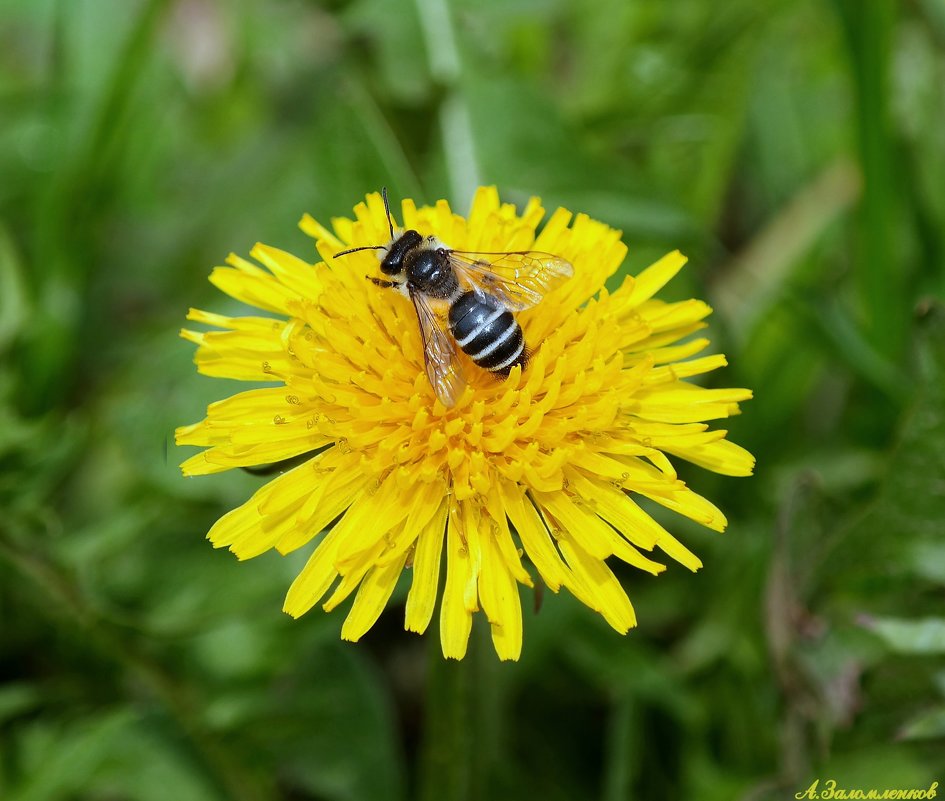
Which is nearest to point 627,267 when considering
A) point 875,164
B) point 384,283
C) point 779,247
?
point 875,164

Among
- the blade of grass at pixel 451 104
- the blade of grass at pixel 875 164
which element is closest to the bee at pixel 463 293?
the blade of grass at pixel 451 104

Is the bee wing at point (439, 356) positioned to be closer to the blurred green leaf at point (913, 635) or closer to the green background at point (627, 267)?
the green background at point (627, 267)

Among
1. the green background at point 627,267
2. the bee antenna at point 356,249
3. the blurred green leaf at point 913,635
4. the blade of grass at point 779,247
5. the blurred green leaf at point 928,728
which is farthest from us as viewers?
the blade of grass at point 779,247

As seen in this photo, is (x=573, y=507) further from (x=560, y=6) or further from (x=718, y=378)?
(x=560, y=6)

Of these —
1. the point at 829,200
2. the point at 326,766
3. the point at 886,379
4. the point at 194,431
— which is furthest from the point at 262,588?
the point at 829,200

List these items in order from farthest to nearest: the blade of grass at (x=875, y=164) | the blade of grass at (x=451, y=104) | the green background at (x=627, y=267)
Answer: the blade of grass at (x=451, y=104) → the blade of grass at (x=875, y=164) → the green background at (x=627, y=267)

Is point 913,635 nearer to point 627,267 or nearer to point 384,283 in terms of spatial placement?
point 627,267

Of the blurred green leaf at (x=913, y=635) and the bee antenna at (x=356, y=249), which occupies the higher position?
the bee antenna at (x=356, y=249)
